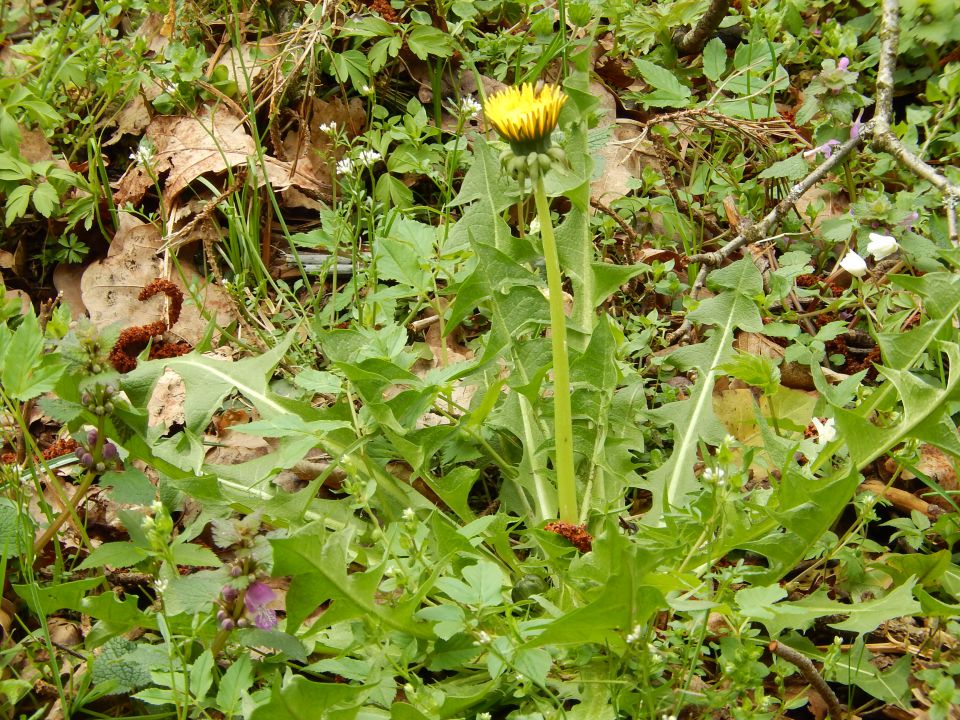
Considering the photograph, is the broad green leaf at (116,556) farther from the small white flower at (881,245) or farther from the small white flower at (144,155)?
the small white flower at (881,245)

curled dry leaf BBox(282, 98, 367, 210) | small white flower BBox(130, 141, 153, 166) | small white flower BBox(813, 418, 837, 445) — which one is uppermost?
small white flower BBox(130, 141, 153, 166)

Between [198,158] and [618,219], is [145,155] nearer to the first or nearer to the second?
[198,158]

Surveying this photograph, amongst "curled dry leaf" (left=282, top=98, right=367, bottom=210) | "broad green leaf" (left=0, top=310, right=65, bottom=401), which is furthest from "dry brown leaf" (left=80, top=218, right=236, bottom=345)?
"broad green leaf" (left=0, top=310, right=65, bottom=401)

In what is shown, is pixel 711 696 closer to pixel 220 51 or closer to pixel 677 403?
pixel 677 403

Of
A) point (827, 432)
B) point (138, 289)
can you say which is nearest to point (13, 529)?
point (138, 289)

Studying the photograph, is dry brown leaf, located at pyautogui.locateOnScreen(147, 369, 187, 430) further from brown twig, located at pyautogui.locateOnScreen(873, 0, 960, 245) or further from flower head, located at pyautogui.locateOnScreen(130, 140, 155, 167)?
brown twig, located at pyautogui.locateOnScreen(873, 0, 960, 245)

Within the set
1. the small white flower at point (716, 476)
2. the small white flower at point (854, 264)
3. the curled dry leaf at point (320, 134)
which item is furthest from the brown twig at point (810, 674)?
the curled dry leaf at point (320, 134)

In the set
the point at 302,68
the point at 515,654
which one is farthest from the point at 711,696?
the point at 302,68
